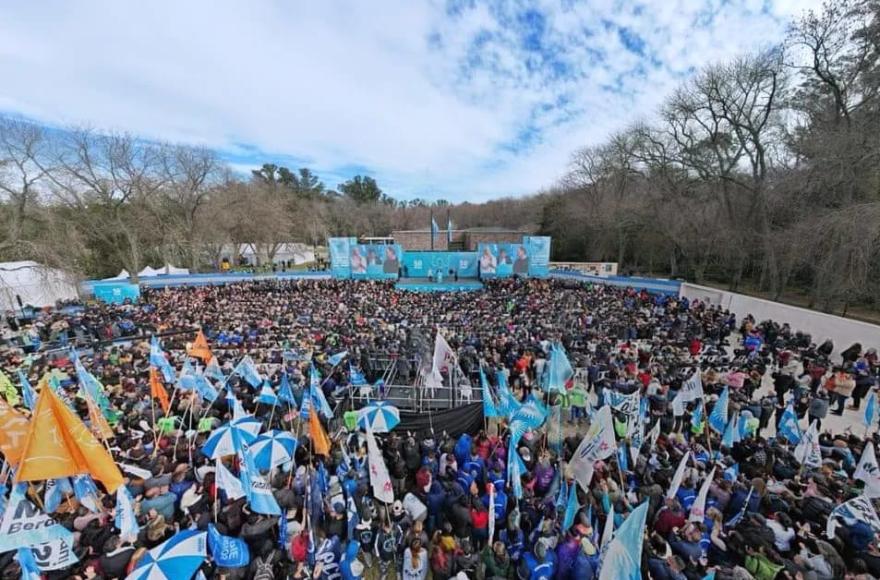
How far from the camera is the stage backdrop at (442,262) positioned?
101 ft

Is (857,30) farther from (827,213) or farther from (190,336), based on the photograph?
(190,336)

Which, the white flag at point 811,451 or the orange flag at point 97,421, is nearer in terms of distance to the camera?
the white flag at point 811,451

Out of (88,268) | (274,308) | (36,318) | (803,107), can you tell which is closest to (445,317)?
(274,308)

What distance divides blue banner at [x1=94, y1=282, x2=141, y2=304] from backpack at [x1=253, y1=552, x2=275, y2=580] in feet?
83.9

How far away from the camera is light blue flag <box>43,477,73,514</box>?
509 cm

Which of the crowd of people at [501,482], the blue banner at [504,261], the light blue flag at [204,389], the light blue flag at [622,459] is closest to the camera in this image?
the crowd of people at [501,482]

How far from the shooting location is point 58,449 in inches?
182

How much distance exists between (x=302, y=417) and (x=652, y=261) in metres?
37.2

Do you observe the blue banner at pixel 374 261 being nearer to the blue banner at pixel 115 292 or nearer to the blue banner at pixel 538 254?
the blue banner at pixel 538 254

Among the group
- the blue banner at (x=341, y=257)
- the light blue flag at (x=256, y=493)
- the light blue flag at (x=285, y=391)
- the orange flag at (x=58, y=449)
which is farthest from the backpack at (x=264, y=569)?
the blue banner at (x=341, y=257)

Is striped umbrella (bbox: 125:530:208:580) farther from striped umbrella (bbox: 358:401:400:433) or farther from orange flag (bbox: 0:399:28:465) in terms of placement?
orange flag (bbox: 0:399:28:465)

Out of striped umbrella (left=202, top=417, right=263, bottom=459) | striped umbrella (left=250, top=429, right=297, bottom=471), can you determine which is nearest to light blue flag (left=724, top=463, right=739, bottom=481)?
striped umbrella (left=250, top=429, right=297, bottom=471)

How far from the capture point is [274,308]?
1870 cm

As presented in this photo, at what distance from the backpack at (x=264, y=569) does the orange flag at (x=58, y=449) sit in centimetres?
234
